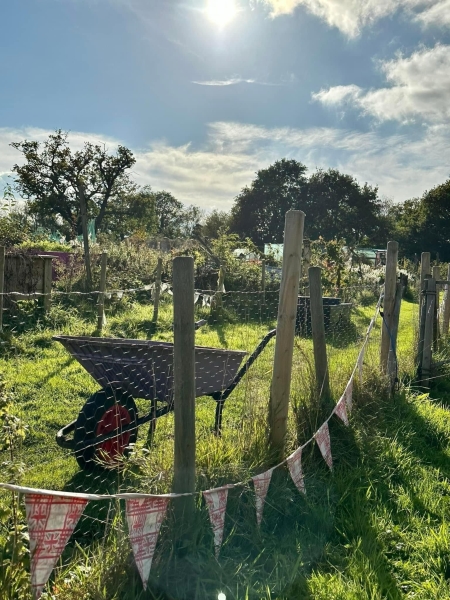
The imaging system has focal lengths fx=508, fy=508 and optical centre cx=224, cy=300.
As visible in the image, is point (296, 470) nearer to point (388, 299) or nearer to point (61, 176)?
point (388, 299)

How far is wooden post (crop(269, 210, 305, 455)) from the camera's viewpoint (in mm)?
3609

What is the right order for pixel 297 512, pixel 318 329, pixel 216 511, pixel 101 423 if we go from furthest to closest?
pixel 318 329
pixel 101 423
pixel 297 512
pixel 216 511

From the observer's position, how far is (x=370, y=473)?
12.6 feet

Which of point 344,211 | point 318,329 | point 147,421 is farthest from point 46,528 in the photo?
point 344,211

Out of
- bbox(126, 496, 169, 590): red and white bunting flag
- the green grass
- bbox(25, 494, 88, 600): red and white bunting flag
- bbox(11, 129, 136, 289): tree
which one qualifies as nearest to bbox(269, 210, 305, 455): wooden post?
the green grass

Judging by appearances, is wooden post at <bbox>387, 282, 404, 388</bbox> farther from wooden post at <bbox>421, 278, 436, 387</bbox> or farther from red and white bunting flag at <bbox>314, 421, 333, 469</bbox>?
red and white bunting flag at <bbox>314, 421, 333, 469</bbox>

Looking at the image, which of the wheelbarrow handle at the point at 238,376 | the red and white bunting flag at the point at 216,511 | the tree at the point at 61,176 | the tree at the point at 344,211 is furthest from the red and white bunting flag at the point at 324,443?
the tree at the point at 344,211

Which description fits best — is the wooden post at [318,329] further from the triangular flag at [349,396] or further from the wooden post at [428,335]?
the wooden post at [428,335]

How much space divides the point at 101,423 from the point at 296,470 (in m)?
1.54

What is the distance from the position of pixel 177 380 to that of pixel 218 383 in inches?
64.5

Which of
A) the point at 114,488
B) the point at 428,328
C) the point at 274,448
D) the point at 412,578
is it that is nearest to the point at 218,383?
the point at 274,448

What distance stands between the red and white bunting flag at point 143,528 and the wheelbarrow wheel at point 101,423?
141 centimetres

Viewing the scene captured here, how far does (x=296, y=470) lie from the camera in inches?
131

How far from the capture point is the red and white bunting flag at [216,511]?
2.55 meters
